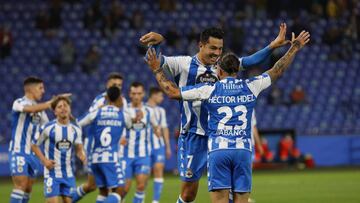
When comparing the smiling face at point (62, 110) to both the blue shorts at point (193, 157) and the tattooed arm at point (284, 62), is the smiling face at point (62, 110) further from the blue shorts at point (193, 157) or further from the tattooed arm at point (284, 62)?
the tattooed arm at point (284, 62)

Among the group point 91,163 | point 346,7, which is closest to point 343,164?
point 346,7

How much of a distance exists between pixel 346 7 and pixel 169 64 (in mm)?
22841

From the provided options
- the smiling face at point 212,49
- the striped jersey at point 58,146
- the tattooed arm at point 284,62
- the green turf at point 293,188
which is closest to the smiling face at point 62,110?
the striped jersey at point 58,146

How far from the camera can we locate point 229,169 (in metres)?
9.64

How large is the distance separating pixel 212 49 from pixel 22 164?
444 cm

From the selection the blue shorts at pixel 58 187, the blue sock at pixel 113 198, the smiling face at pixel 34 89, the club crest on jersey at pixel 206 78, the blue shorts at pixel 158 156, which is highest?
the club crest on jersey at pixel 206 78

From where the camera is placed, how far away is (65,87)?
1095 inches

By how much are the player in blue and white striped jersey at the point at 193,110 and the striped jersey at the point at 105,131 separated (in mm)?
2672

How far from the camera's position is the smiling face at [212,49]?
10219 mm

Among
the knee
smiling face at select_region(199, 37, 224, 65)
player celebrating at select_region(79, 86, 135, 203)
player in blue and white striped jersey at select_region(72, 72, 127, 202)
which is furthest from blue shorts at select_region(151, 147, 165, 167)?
smiling face at select_region(199, 37, 224, 65)

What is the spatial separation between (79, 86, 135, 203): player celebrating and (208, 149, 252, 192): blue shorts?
386 centimetres

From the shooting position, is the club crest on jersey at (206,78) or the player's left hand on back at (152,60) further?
the club crest on jersey at (206,78)

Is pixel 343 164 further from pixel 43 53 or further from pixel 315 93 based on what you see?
pixel 43 53

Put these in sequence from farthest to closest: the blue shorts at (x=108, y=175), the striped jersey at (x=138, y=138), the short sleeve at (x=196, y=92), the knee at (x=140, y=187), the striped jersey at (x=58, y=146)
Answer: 1. the striped jersey at (x=138, y=138)
2. the knee at (x=140, y=187)
3. the blue shorts at (x=108, y=175)
4. the striped jersey at (x=58, y=146)
5. the short sleeve at (x=196, y=92)
